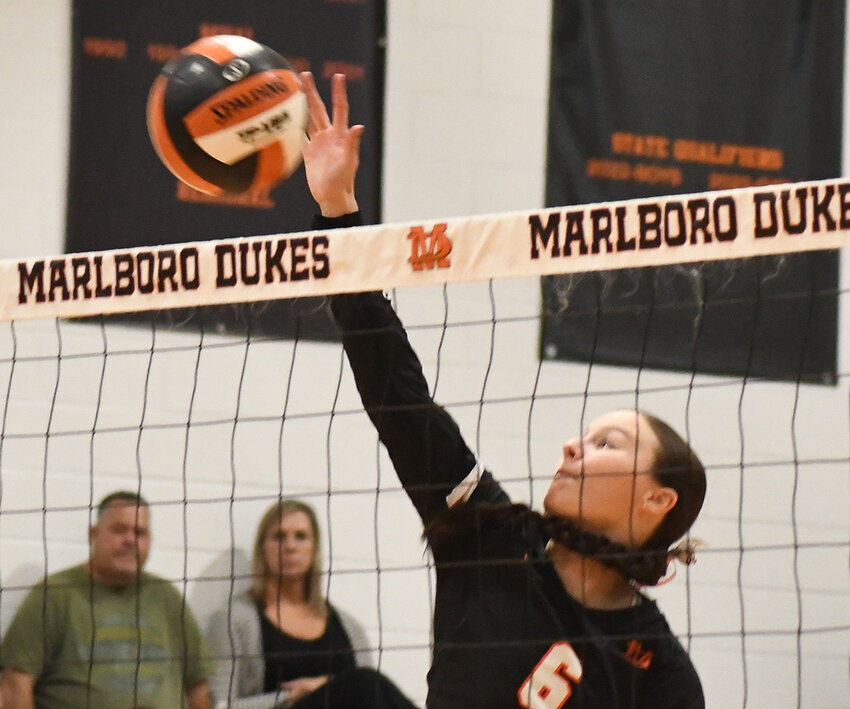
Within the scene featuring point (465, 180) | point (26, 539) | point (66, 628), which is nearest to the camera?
point (66, 628)

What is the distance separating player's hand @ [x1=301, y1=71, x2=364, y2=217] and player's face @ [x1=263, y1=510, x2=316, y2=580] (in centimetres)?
253

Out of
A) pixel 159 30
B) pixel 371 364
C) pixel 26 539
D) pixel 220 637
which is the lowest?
pixel 220 637

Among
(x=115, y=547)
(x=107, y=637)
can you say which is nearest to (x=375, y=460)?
(x=115, y=547)

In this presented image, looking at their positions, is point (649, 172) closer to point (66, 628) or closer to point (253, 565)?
point (253, 565)

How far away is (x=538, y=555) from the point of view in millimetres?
2768

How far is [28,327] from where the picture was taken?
5.57 meters

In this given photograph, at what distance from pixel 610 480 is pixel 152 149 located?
11.3 ft

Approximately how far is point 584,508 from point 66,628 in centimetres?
288

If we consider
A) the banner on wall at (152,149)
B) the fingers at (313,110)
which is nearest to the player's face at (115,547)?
the banner on wall at (152,149)

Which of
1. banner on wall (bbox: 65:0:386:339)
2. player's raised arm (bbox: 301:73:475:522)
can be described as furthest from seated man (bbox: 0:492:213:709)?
player's raised arm (bbox: 301:73:475:522)

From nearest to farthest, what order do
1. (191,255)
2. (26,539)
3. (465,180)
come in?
(191,255) < (26,539) < (465,180)

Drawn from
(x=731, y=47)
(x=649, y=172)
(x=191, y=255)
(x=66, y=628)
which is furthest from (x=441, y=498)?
(x=731, y=47)

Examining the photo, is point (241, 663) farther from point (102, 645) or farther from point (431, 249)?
point (431, 249)

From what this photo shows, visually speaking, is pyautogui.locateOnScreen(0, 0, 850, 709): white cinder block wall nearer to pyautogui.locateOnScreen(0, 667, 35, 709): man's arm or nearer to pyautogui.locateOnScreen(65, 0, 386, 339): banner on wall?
pyautogui.locateOnScreen(65, 0, 386, 339): banner on wall
